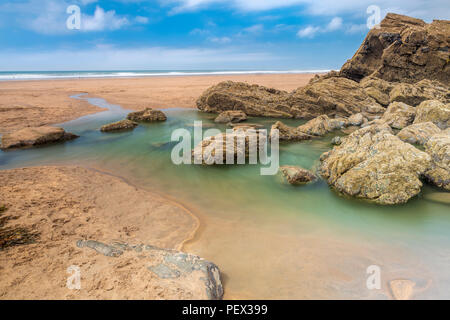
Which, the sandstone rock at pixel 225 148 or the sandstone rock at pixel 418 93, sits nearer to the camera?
the sandstone rock at pixel 225 148

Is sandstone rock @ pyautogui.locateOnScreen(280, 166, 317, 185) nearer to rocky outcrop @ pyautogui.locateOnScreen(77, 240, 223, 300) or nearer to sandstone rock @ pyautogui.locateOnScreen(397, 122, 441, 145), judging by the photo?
rocky outcrop @ pyautogui.locateOnScreen(77, 240, 223, 300)

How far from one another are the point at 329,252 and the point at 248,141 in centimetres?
544

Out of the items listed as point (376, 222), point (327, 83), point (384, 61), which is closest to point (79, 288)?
point (376, 222)

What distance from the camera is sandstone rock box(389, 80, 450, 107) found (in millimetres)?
15008

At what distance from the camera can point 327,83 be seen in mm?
18000

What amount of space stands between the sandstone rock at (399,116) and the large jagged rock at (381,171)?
7241 mm

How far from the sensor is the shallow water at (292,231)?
10.4ft

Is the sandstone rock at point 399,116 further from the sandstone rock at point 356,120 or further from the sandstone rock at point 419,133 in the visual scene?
the sandstone rock at point 419,133

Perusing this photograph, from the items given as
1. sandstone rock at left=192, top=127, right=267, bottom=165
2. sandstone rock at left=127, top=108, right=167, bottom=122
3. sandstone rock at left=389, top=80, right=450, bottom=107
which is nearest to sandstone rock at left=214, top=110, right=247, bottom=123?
sandstone rock at left=127, top=108, right=167, bottom=122

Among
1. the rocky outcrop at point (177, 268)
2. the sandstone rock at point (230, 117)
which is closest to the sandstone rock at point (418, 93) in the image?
the sandstone rock at point (230, 117)

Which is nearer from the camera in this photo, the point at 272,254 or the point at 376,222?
the point at 272,254

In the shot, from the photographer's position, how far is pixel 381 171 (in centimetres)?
561

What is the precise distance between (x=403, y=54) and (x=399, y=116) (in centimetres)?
903
